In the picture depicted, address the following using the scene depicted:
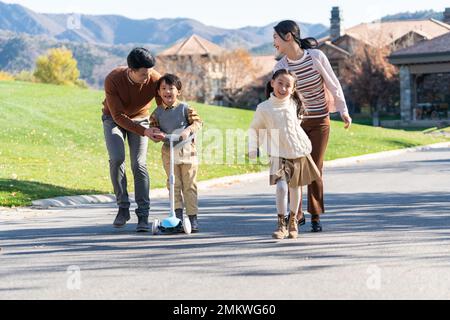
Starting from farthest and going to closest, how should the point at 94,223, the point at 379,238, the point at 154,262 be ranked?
the point at 94,223
the point at 379,238
the point at 154,262

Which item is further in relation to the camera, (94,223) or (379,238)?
(94,223)

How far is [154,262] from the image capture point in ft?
26.5

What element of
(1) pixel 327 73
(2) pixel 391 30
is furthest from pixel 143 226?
(2) pixel 391 30

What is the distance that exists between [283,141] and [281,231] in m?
0.82

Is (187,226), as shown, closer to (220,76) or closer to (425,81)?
(425,81)

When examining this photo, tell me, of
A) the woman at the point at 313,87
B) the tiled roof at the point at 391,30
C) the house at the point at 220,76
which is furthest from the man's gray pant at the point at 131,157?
the house at the point at 220,76

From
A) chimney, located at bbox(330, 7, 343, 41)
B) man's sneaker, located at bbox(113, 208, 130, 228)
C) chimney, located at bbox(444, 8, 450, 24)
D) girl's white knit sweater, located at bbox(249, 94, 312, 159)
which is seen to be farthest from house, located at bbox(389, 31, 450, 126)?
girl's white knit sweater, located at bbox(249, 94, 312, 159)

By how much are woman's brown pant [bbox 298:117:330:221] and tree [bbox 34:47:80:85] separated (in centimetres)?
11871

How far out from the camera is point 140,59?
9.95m

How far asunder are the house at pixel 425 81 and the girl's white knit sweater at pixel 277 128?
47.2 meters

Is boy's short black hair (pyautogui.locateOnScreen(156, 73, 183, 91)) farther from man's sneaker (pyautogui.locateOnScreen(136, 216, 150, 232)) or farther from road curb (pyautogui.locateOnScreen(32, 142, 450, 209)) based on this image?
road curb (pyautogui.locateOnScreen(32, 142, 450, 209))
